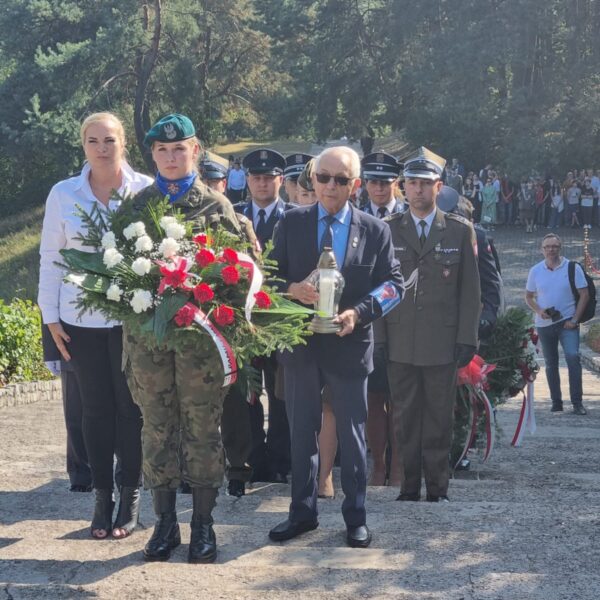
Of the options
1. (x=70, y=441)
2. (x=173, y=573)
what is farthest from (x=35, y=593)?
(x=70, y=441)

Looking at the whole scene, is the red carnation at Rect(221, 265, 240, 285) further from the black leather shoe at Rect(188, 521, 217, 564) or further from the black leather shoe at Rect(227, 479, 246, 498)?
the black leather shoe at Rect(227, 479, 246, 498)

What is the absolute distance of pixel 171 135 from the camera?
200 inches

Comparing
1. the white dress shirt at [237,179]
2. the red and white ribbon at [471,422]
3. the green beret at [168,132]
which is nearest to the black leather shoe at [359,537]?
the green beret at [168,132]

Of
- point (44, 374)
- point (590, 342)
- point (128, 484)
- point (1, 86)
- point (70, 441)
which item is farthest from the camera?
point (1, 86)

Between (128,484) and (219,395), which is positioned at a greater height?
(219,395)

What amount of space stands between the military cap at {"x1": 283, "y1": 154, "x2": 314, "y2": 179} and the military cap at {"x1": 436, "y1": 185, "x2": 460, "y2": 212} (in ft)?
4.24

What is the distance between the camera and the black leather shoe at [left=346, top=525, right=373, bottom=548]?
5.04 meters

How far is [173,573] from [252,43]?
146 ft

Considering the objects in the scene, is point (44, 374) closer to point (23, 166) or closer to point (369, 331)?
point (369, 331)

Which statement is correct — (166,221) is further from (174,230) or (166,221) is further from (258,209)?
(258,209)

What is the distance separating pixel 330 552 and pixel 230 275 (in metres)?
1.24

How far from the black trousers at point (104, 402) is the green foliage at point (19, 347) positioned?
6607mm

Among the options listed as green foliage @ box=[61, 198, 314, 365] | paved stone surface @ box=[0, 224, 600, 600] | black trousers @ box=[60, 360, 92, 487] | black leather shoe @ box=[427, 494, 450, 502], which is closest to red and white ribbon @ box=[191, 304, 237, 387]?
green foliage @ box=[61, 198, 314, 365]

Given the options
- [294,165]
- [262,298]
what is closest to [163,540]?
[262,298]
